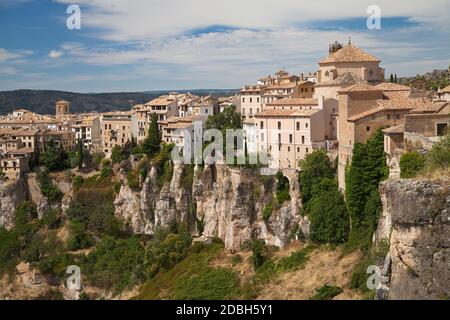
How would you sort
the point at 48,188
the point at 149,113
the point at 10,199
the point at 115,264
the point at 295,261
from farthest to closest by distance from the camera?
the point at 149,113 → the point at 10,199 → the point at 48,188 → the point at 115,264 → the point at 295,261

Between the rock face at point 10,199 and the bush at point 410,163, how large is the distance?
39216 millimetres

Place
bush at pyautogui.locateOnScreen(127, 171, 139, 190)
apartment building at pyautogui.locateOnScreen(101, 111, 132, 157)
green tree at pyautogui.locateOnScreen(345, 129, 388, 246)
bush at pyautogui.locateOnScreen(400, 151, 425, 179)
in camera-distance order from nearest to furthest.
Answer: bush at pyautogui.locateOnScreen(400, 151, 425, 179) → green tree at pyautogui.locateOnScreen(345, 129, 388, 246) → bush at pyautogui.locateOnScreen(127, 171, 139, 190) → apartment building at pyautogui.locateOnScreen(101, 111, 132, 157)

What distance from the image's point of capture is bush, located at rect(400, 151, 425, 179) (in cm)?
2402

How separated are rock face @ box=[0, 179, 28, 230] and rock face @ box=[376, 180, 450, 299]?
47.2 meters

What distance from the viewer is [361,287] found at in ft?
93.7

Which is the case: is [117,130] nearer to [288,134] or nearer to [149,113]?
[149,113]

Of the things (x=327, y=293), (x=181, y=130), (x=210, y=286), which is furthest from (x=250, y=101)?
(x=327, y=293)

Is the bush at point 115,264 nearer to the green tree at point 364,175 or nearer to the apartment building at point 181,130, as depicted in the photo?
the apartment building at point 181,130

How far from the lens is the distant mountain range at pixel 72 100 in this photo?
5143 inches

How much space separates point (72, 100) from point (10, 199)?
99.3 m

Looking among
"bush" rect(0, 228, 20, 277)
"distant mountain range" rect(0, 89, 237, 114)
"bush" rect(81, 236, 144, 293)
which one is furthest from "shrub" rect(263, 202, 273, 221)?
"distant mountain range" rect(0, 89, 237, 114)

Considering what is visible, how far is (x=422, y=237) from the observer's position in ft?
43.2

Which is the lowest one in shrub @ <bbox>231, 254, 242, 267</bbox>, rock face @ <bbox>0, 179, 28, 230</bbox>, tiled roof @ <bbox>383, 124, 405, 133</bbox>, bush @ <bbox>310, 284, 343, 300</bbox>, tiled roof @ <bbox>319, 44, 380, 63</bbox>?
shrub @ <bbox>231, 254, 242, 267</bbox>

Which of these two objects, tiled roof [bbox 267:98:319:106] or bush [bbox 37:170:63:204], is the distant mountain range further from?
tiled roof [bbox 267:98:319:106]
